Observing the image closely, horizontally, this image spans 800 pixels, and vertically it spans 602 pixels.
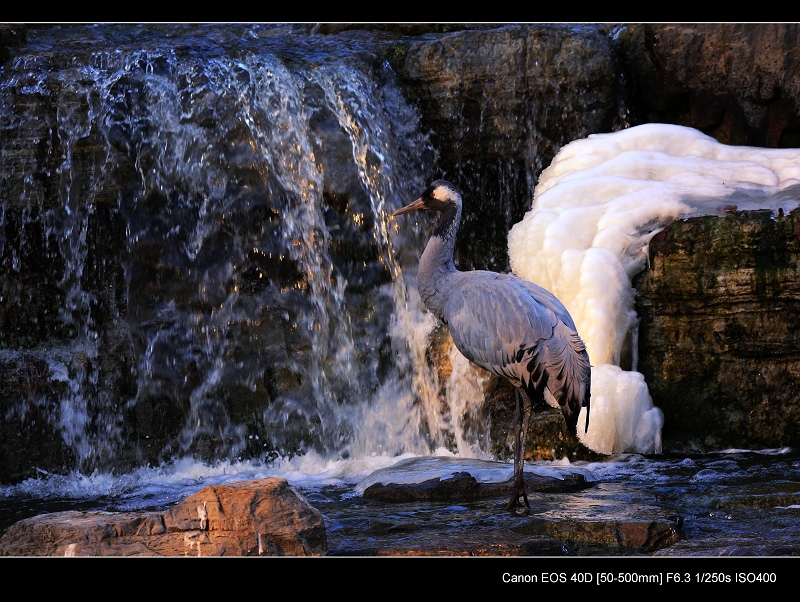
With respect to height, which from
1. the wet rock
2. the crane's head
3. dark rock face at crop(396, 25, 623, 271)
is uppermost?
dark rock face at crop(396, 25, 623, 271)

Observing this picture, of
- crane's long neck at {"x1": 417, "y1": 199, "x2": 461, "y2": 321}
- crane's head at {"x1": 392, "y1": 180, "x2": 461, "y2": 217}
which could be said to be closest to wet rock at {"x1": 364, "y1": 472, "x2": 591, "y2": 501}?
crane's long neck at {"x1": 417, "y1": 199, "x2": 461, "y2": 321}

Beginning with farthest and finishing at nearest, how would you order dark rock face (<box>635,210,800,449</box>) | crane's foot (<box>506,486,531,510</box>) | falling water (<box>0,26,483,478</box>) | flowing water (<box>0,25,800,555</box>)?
falling water (<box>0,26,483,478</box>) < flowing water (<box>0,25,800,555</box>) < dark rock face (<box>635,210,800,449</box>) < crane's foot (<box>506,486,531,510</box>)

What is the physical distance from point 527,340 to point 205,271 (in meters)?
3.50

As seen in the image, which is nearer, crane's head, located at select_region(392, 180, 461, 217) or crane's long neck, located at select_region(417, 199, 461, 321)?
crane's long neck, located at select_region(417, 199, 461, 321)

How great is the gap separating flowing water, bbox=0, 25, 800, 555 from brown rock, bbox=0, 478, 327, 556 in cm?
306

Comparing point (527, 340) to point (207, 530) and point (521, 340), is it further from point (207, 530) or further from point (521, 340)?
point (207, 530)

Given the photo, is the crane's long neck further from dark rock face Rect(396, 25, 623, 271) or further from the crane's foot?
dark rock face Rect(396, 25, 623, 271)

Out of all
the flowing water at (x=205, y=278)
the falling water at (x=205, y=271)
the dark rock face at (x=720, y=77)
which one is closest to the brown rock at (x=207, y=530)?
the flowing water at (x=205, y=278)

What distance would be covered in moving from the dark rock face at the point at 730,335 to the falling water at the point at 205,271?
1495mm

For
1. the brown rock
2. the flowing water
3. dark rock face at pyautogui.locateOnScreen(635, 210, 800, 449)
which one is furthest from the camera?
the flowing water

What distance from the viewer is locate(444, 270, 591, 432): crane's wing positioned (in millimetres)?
6035

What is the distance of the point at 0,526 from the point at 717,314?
480 centimetres

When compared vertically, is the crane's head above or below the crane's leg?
above

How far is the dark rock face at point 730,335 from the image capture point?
7.92 m
